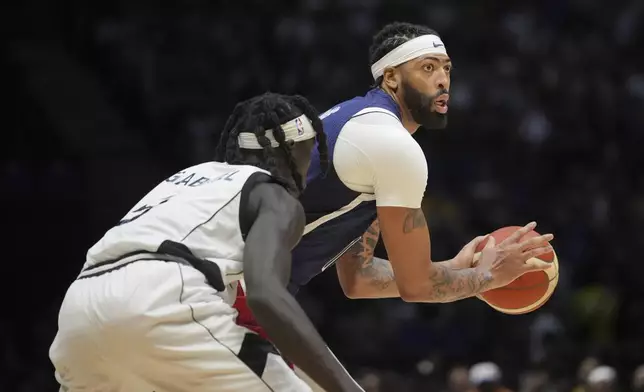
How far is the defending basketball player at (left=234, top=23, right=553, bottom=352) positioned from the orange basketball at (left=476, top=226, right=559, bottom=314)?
11cm

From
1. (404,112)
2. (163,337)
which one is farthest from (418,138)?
(163,337)

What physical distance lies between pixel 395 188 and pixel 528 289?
32.1 inches

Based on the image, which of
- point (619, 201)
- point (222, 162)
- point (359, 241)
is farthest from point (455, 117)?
point (222, 162)

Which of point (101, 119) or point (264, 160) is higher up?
point (264, 160)

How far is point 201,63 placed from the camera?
1138cm

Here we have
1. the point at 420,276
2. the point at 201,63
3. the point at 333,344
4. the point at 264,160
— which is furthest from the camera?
the point at 201,63

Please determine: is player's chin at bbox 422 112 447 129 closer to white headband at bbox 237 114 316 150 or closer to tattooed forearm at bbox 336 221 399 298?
tattooed forearm at bbox 336 221 399 298

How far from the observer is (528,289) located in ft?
16.0

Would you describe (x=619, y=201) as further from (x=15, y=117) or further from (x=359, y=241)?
(x=359, y=241)

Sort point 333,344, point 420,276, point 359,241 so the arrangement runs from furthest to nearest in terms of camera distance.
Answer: point 333,344 → point 359,241 → point 420,276

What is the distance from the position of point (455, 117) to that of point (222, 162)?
742 cm

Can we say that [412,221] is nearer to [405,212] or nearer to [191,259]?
[405,212]

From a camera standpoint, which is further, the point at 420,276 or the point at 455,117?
the point at 455,117

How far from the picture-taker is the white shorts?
3.27 m
